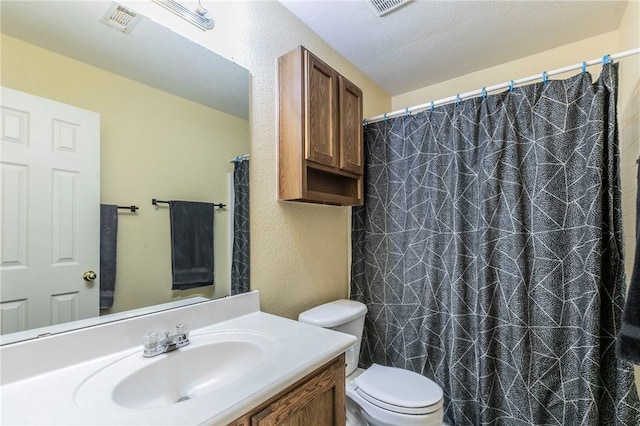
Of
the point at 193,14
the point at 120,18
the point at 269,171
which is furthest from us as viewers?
the point at 269,171

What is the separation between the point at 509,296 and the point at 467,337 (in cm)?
33

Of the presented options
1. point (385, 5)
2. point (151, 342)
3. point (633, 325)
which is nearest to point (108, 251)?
point (151, 342)

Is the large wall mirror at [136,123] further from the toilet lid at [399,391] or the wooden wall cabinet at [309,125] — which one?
the toilet lid at [399,391]

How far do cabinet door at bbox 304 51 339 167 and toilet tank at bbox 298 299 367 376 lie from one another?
0.78 metres

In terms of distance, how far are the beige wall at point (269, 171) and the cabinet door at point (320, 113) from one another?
0.19 m

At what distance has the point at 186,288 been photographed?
119 cm

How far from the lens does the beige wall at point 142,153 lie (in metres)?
0.87

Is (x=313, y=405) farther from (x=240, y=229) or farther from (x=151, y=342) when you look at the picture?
(x=240, y=229)

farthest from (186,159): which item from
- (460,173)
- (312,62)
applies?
(460,173)

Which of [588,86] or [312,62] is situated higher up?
[312,62]

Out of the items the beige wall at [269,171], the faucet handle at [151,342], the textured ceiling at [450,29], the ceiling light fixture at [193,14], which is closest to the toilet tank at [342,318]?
the beige wall at [269,171]

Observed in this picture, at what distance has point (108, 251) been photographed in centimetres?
98

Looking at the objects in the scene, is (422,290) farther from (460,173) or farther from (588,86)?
(588,86)

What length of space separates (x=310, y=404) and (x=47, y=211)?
938 millimetres
